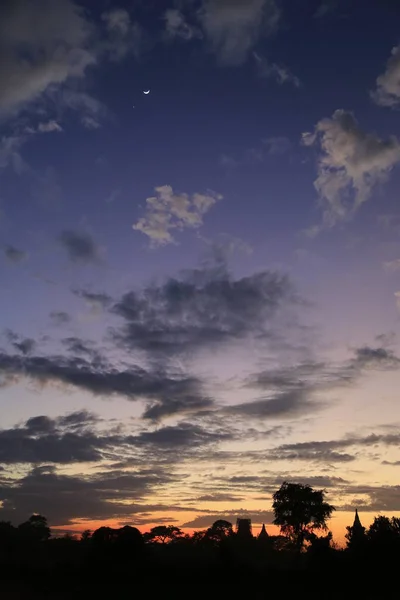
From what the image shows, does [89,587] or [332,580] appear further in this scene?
[89,587]

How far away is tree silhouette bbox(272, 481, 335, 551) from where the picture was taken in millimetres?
73125

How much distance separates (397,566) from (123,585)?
2512 centimetres

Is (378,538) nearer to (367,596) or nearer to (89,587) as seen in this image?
(367,596)

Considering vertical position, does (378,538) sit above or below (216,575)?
above

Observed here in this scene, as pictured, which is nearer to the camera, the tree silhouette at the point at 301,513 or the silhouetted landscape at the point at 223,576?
the silhouetted landscape at the point at 223,576

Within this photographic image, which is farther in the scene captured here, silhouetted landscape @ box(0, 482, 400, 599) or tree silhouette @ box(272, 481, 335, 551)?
tree silhouette @ box(272, 481, 335, 551)

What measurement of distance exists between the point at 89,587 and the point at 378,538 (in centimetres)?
2839

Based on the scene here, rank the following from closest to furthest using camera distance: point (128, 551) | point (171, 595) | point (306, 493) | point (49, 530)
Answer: point (171, 595) < point (128, 551) < point (306, 493) < point (49, 530)

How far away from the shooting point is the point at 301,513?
2881 inches

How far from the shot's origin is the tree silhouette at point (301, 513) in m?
73.1

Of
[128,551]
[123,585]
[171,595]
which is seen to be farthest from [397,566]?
[128,551]

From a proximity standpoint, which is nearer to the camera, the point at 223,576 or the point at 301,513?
the point at 223,576

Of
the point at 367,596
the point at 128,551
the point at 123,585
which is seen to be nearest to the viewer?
the point at 367,596

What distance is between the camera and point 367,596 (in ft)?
133
